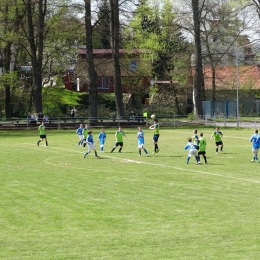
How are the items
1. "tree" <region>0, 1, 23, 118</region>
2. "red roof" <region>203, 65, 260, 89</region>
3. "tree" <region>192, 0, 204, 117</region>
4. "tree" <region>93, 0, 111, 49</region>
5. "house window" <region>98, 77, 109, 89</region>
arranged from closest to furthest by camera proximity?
"tree" <region>0, 1, 23, 118</region> → "tree" <region>93, 0, 111, 49</region> → "tree" <region>192, 0, 204, 117</region> → "red roof" <region>203, 65, 260, 89</region> → "house window" <region>98, 77, 109, 89</region>

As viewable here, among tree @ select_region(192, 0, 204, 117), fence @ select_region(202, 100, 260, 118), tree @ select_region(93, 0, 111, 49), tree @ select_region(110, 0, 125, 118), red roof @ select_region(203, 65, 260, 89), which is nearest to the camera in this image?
tree @ select_region(93, 0, 111, 49)

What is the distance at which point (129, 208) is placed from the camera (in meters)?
16.6

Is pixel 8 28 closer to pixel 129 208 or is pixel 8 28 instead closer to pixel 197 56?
pixel 197 56

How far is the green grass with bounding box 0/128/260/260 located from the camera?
479 inches

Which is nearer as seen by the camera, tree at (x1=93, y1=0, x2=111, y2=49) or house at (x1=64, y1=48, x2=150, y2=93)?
tree at (x1=93, y1=0, x2=111, y2=49)

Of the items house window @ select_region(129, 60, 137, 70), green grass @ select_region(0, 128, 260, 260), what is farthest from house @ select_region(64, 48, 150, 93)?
green grass @ select_region(0, 128, 260, 260)

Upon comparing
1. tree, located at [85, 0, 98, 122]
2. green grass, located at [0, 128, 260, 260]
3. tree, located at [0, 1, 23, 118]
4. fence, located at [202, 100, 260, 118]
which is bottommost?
green grass, located at [0, 128, 260, 260]

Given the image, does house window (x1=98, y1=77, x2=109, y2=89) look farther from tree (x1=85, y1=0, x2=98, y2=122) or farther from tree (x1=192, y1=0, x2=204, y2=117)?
tree (x1=85, y1=0, x2=98, y2=122)

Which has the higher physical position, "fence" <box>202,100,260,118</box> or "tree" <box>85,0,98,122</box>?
"tree" <box>85,0,98,122</box>

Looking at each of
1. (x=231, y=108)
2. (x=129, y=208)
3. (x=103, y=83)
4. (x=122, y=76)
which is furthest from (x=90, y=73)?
(x=129, y=208)

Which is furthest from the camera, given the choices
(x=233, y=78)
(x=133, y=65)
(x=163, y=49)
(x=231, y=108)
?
(x=133, y=65)

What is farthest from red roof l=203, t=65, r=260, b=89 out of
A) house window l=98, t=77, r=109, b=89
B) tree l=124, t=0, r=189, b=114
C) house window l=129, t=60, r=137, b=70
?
house window l=98, t=77, r=109, b=89

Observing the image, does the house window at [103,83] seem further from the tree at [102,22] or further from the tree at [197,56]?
the tree at [197,56]

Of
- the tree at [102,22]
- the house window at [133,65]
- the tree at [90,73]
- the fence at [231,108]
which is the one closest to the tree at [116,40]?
the tree at [102,22]
